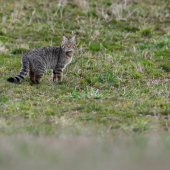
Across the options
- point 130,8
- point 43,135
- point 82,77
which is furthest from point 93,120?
point 130,8

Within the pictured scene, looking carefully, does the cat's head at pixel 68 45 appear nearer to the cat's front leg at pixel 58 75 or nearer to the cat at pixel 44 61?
the cat at pixel 44 61

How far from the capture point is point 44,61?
28.2ft

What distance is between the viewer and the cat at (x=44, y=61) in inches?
326

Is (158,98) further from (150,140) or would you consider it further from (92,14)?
(92,14)

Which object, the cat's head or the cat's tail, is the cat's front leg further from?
the cat's tail

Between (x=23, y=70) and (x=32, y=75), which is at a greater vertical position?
(x=23, y=70)

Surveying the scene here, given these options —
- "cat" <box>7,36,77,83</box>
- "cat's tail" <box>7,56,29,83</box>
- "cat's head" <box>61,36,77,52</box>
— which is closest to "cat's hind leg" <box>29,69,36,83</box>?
"cat" <box>7,36,77,83</box>

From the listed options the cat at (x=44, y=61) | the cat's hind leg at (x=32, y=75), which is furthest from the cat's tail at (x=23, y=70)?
the cat's hind leg at (x=32, y=75)

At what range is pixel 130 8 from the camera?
16.2 metres

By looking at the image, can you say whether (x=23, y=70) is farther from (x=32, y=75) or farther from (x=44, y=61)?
(x=44, y=61)

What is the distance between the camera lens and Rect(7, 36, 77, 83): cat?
8273 mm

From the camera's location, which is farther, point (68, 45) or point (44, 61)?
point (68, 45)

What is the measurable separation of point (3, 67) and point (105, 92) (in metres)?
3.45

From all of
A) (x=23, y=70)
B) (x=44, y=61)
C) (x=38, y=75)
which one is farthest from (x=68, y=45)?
(x=23, y=70)
